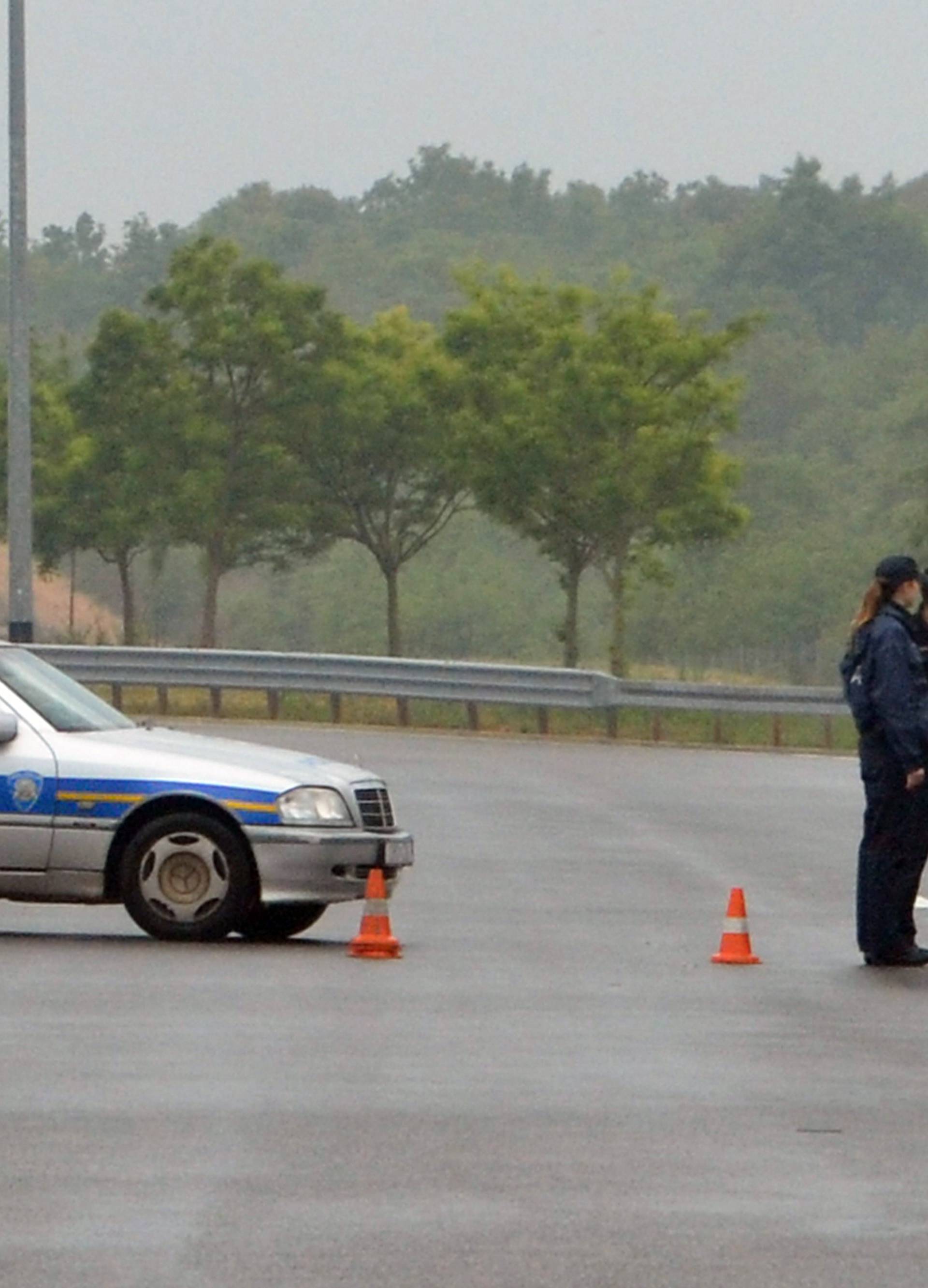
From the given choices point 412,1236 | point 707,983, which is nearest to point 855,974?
point 707,983

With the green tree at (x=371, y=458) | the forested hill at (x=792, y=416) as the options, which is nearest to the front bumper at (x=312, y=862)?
the green tree at (x=371, y=458)

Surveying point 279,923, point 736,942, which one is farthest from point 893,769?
point 279,923

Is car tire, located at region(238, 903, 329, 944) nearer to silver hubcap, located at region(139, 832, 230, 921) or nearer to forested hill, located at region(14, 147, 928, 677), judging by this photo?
silver hubcap, located at region(139, 832, 230, 921)

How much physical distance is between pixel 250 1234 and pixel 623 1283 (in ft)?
3.10

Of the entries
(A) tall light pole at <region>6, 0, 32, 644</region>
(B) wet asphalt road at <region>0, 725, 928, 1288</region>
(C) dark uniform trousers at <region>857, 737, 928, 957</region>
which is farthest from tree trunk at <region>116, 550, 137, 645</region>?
(C) dark uniform trousers at <region>857, 737, 928, 957</region>

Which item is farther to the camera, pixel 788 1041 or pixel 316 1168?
pixel 788 1041

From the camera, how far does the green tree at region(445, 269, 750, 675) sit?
57.4 m

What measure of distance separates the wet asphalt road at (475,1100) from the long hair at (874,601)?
145 cm

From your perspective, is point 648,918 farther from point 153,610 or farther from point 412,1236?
point 153,610

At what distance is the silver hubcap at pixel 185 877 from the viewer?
14945mm

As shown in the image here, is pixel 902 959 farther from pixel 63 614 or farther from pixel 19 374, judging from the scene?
pixel 63 614

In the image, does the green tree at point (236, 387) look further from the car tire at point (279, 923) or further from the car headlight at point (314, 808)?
the car headlight at point (314, 808)

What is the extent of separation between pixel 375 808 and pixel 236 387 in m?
52.5

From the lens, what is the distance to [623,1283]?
7039mm
